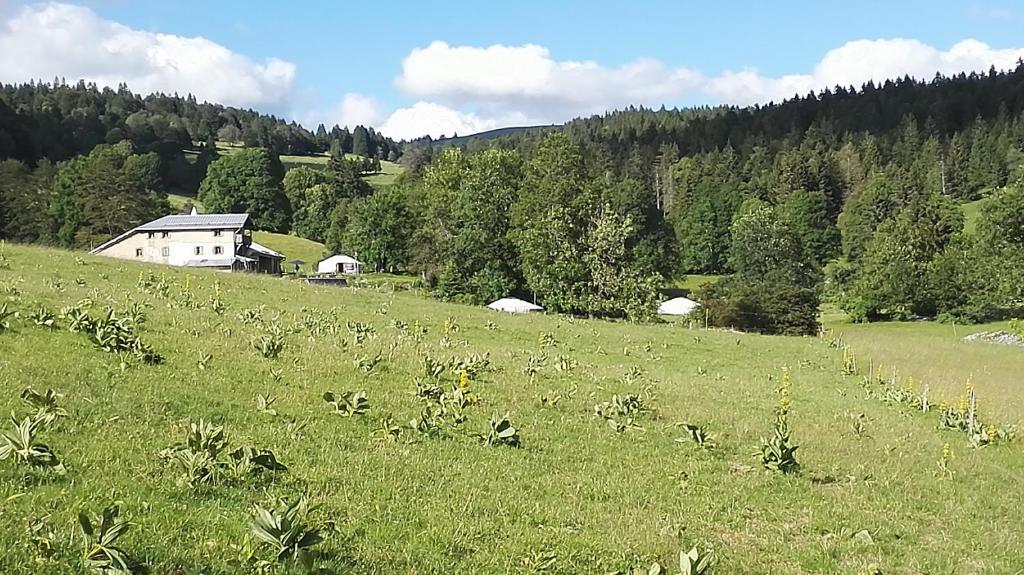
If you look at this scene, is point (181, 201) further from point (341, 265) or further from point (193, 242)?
point (193, 242)

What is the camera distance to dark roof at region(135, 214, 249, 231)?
86062 millimetres

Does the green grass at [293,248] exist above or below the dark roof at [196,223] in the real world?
below

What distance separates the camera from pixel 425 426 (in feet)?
39.0

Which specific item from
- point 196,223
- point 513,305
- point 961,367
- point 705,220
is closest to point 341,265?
point 196,223

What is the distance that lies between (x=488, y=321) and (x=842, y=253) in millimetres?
113414

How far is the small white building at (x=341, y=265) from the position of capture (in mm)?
110250

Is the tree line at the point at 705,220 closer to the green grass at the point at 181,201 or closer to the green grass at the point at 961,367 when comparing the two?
the green grass at the point at 181,201

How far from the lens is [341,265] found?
364ft

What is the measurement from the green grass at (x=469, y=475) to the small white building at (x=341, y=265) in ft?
295

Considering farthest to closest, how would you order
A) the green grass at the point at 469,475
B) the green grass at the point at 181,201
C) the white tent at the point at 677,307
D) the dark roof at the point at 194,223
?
the green grass at the point at 181,201 < the dark roof at the point at 194,223 < the white tent at the point at 677,307 < the green grass at the point at 469,475

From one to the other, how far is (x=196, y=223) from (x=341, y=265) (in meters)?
26.4

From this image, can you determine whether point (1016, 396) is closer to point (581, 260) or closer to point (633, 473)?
point (633, 473)

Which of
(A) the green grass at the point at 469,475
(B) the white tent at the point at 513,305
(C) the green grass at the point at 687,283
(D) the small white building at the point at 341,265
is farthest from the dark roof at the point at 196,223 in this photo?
(A) the green grass at the point at 469,475

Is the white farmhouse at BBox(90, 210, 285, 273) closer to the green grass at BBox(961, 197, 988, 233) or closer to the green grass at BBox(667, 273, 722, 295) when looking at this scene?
the green grass at BBox(667, 273, 722, 295)
